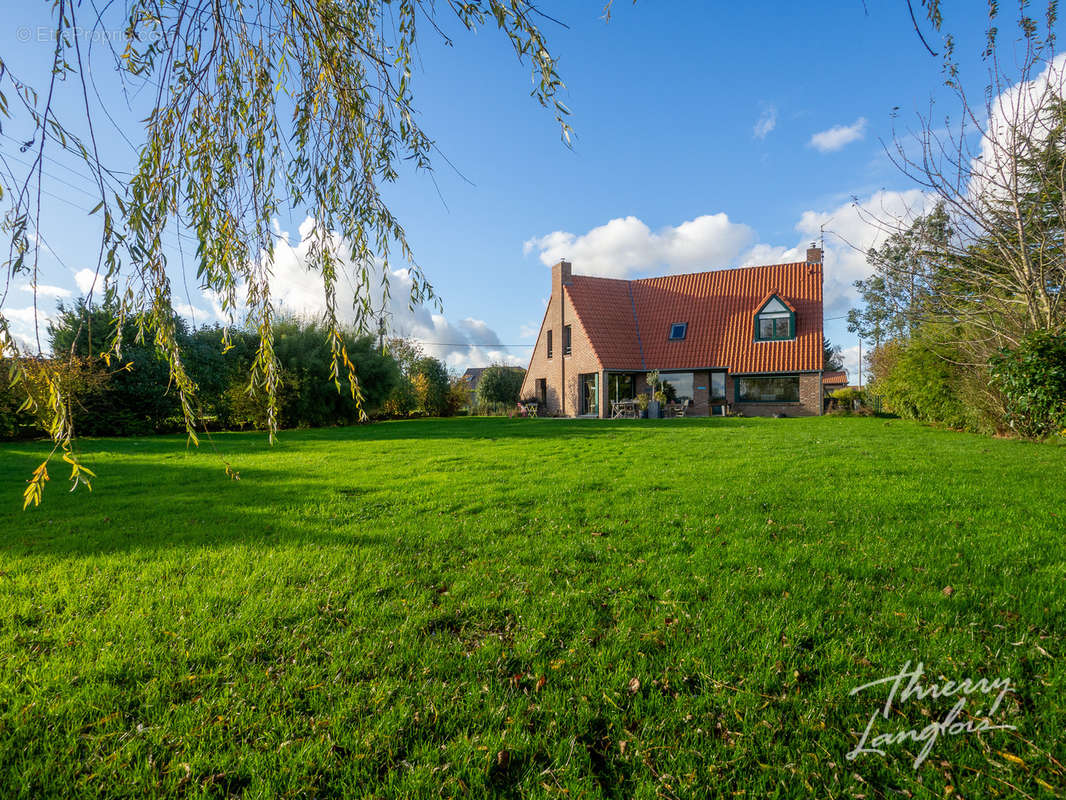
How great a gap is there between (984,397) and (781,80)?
1313 cm

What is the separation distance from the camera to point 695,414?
23.4m

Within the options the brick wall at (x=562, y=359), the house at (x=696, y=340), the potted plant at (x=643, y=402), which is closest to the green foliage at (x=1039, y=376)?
the potted plant at (x=643, y=402)

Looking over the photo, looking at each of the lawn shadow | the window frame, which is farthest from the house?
the lawn shadow

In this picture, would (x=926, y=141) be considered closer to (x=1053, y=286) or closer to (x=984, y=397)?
(x=1053, y=286)

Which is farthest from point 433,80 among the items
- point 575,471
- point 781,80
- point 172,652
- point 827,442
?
point 827,442

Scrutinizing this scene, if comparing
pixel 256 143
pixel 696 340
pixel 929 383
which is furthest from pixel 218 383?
pixel 929 383

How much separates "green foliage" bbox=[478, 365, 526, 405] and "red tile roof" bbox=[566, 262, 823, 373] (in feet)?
30.1

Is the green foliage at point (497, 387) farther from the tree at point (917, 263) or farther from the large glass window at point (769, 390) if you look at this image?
the tree at point (917, 263)

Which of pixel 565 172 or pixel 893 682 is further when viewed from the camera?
pixel 565 172

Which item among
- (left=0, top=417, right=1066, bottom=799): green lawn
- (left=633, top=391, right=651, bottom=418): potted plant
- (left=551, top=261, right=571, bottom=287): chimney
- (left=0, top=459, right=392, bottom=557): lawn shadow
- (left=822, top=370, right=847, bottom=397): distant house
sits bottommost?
(left=0, top=417, right=1066, bottom=799): green lawn

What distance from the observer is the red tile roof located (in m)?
22.4

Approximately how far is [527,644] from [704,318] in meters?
23.8

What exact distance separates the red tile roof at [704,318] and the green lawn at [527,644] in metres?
17.6

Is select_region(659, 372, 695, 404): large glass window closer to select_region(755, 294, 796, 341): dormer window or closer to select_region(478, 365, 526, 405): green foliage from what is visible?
select_region(755, 294, 796, 341): dormer window
